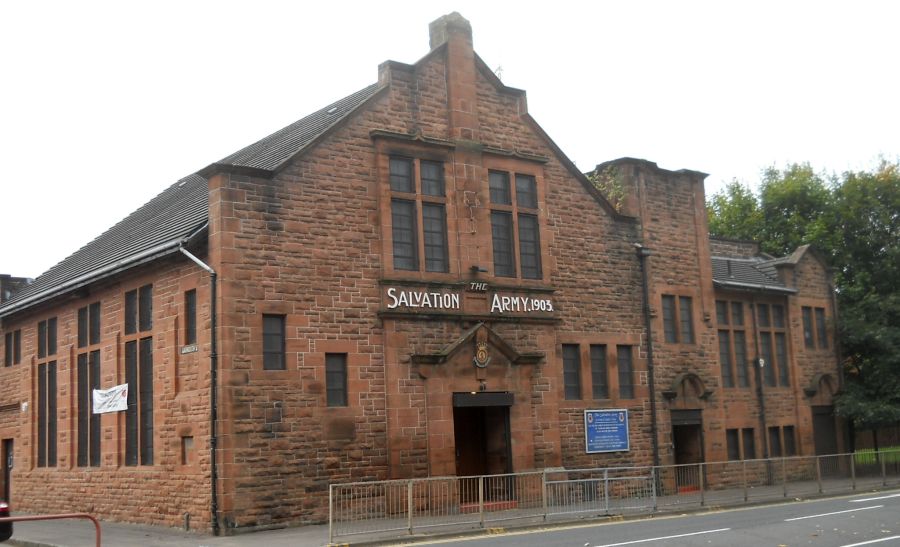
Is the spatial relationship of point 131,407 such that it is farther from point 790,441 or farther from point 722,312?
point 790,441

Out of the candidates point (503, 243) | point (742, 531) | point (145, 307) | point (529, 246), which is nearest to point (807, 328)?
point (529, 246)

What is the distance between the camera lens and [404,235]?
24.3m

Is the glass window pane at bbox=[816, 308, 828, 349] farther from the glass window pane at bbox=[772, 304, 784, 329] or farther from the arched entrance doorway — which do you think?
the arched entrance doorway

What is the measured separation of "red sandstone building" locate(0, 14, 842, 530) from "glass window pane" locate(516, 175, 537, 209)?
6 centimetres

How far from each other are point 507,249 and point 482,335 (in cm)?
267

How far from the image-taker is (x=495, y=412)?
25.6m

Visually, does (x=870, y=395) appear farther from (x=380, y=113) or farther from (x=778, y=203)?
(x=380, y=113)

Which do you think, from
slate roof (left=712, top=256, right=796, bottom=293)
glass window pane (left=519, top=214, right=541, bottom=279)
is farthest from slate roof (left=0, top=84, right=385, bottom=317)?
slate roof (left=712, top=256, right=796, bottom=293)

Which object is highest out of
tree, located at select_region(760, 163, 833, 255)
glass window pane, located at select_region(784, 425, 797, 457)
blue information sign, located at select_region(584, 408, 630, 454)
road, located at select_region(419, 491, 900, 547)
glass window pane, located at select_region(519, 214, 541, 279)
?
tree, located at select_region(760, 163, 833, 255)

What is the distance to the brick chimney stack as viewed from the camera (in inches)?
1004

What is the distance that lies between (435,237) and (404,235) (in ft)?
2.92

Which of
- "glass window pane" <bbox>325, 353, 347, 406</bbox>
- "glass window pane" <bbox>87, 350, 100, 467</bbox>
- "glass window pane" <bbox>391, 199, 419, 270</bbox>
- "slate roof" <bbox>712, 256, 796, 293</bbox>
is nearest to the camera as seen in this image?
"glass window pane" <bbox>325, 353, 347, 406</bbox>

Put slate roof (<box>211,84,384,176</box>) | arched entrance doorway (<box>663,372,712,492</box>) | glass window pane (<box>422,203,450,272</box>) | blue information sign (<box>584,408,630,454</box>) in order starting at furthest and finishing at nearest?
arched entrance doorway (<box>663,372,712,492</box>)
blue information sign (<box>584,408,630,454</box>)
glass window pane (<box>422,203,450,272</box>)
slate roof (<box>211,84,384,176</box>)

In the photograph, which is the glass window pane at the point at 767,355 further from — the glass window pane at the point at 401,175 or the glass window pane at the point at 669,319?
the glass window pane at the point at 401,175
